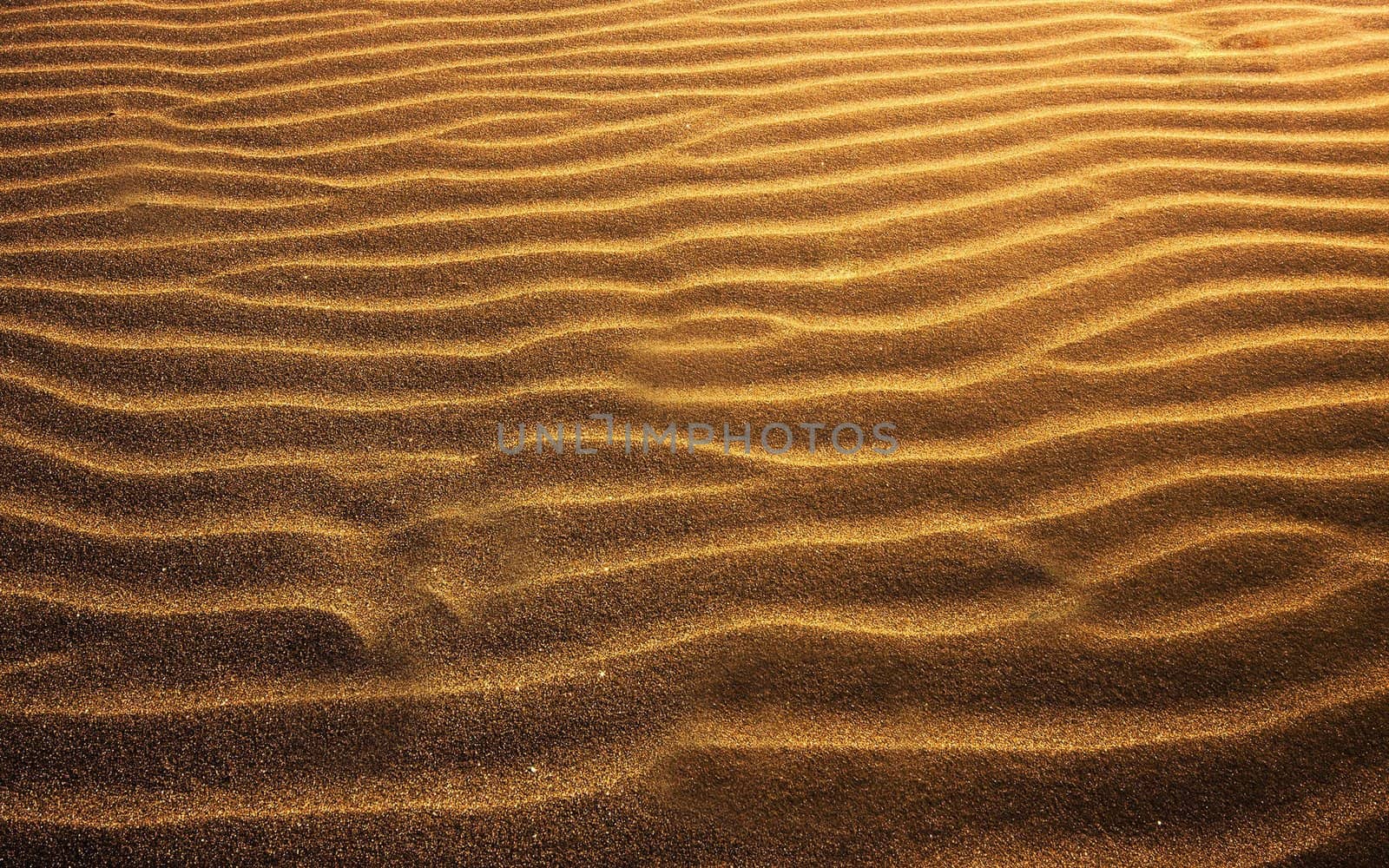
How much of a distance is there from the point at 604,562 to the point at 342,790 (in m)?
0.63

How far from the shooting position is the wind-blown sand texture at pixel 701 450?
1.46m

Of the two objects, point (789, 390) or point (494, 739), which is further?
point (789, 390)

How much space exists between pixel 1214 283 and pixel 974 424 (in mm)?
840

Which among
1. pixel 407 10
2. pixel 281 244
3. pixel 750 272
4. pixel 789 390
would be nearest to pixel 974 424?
pixel 789 390

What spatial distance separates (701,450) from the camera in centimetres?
190

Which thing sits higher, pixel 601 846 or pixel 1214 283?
pixel 1214 283

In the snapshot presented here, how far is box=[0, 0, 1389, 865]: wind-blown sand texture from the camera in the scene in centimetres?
146

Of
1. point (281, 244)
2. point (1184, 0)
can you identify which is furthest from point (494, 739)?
point (1184, 0)

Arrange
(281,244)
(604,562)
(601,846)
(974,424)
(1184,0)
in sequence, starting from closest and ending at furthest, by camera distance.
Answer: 1. (601,846)
2. (604,562)
3. (974,424)
4. (281,244)
5. (1184,0)

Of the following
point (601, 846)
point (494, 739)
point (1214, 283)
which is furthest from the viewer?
point (1214, 283)

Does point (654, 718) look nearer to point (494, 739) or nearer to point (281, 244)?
point (494, 739)

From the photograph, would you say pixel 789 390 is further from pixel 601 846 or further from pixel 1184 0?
pixel 1184 0

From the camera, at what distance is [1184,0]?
9.75 feet

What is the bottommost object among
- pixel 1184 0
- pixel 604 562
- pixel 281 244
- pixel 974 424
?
pixel 604 562
